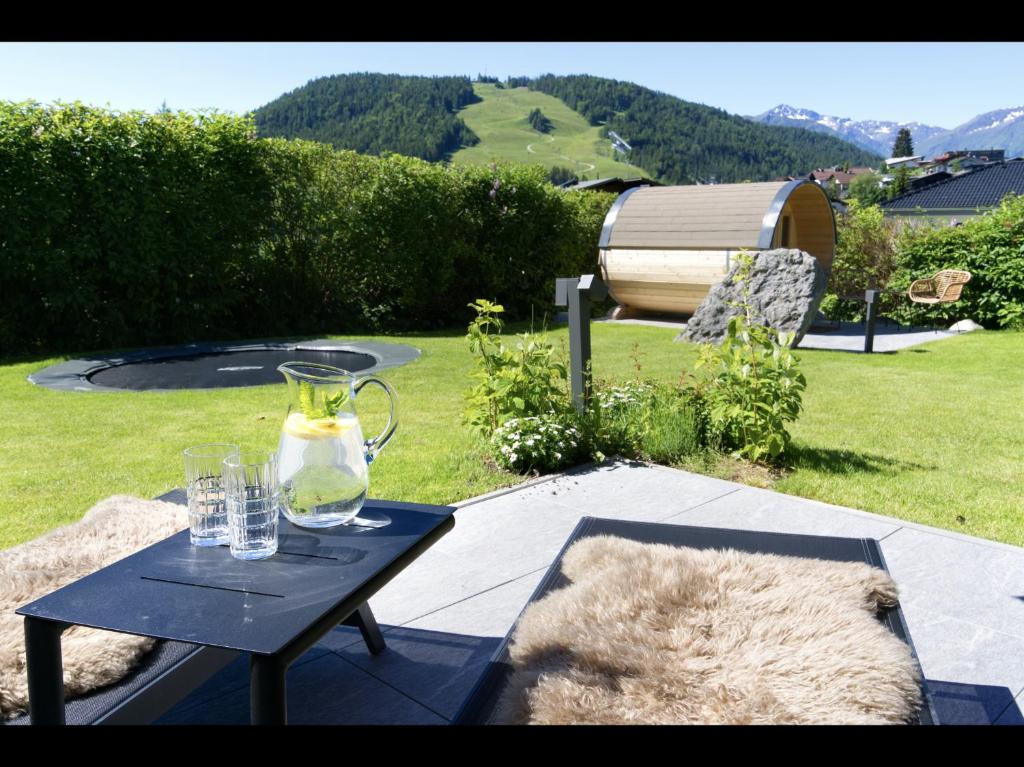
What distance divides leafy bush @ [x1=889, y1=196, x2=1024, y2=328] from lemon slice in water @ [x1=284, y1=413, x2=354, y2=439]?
1126 centimetres

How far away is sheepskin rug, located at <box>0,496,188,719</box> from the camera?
1640mm

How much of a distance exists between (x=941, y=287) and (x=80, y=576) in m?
11.5

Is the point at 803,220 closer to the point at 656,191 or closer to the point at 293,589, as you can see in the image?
the point at 656,191

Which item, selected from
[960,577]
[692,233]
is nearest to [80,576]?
[960,577]

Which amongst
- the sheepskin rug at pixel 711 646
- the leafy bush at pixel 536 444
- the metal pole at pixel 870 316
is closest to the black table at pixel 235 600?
the sheepskin rug at pixel 711 646

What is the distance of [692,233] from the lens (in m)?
11.5

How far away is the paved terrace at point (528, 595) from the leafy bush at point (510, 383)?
0.57 metres

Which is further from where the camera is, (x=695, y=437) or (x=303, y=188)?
(x=303, y=188)

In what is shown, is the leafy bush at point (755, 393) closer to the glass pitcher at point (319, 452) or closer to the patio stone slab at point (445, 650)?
the patio stone slab at point (445, 650)

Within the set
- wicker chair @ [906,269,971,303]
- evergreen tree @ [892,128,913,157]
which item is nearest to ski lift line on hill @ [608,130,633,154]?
evergreen tree @ [892,128,913,157]

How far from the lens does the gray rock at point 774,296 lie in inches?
362

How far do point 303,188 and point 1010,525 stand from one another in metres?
8.83

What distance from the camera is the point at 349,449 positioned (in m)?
1.77

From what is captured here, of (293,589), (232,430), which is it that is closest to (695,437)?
(232,430)
